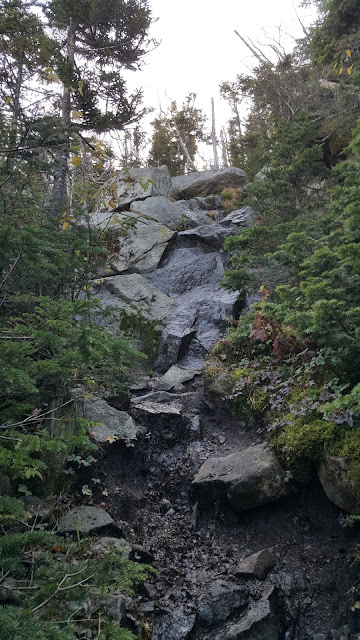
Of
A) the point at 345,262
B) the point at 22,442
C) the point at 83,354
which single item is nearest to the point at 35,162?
the point at 83,354

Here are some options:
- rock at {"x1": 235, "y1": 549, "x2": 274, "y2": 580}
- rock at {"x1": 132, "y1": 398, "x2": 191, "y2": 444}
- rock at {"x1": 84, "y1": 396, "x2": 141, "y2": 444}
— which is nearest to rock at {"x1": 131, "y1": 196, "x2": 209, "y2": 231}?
rock at {"x1": 132, "y1": 398, "x2": 191, "y2": 444}

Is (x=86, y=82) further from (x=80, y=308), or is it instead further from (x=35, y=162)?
(x=80, y=308)

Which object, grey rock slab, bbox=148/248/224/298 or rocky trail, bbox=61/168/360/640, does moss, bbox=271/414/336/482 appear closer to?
rocky trail, bbox=61/168/360/640

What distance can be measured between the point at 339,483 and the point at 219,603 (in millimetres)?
2057

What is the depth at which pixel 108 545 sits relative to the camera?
4836mm

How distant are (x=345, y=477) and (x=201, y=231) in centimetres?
1282

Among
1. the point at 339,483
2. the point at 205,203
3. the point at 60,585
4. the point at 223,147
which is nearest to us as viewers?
the point at 60,585

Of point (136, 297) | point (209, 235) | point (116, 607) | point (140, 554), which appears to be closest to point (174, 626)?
point (140, 554)

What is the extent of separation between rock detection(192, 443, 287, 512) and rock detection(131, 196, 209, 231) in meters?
12.9

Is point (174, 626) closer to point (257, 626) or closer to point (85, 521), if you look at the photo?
point (257, 626)

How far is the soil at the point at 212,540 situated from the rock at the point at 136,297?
5115 millimetres

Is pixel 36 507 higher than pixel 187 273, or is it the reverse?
pixel 187 273

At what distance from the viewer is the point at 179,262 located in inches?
610

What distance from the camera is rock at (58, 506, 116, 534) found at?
495cm
